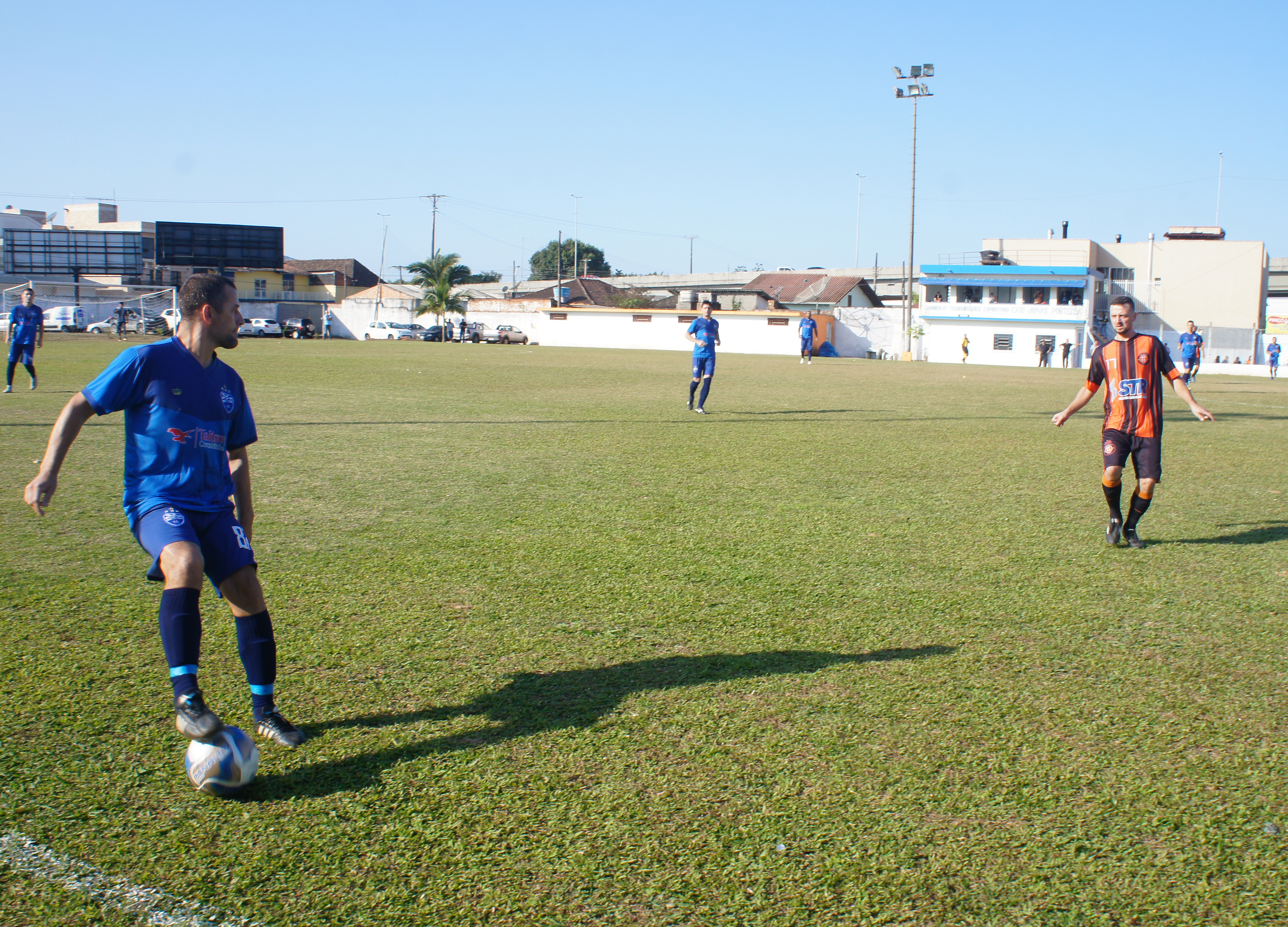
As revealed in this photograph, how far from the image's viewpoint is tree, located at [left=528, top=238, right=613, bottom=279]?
135000mm

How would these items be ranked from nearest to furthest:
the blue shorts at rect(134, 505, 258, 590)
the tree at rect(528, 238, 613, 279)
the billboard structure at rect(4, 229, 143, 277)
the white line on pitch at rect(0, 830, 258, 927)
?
the white line on pitch at rect(0, 830, 258, 927), the blue shorts at rect(134, 505, 258, 590), the billboard structure at rect(4, 229, 143, 277), the tree at rect(528, 238, 613, 279)

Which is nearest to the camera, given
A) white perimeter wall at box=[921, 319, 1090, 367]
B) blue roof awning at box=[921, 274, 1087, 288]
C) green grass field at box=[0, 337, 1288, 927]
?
green grass field at box=[0, 337, 1288, 927]

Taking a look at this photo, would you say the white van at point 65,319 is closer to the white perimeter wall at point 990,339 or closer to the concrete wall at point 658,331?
the concrete wall at point 658,331

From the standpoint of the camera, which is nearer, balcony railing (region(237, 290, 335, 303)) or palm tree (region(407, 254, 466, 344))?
palm tree (region(407, 254, 466, 344))

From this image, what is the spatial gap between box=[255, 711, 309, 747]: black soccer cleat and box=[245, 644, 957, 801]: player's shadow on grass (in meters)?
0.10

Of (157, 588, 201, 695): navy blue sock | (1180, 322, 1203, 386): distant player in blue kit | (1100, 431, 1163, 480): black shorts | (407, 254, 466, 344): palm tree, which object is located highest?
(407, 254, 466, 344): palm tree

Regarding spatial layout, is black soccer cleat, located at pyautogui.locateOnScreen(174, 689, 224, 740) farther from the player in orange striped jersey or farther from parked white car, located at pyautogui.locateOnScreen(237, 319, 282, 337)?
parked white car, located at pyautogui.locateOnScreen(237, 319, 282, 337)

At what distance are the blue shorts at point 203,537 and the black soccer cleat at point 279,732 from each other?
544 mm

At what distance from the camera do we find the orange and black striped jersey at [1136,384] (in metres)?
7.25

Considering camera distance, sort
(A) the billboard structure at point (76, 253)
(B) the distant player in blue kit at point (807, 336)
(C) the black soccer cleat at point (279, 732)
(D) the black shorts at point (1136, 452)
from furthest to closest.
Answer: (A) the billboard structure at point (76, 253), (B) the distant player in blue kit at point (807, 336), (D) the black shorts at point (1136, 452), (C) the black soccer cleat at point (279, 732)

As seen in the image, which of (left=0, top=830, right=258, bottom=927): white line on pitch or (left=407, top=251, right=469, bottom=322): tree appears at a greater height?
(left=407, top=251, right=469, bottom=322): tree

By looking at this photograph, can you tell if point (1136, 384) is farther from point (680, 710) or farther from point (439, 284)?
point (439, 284)

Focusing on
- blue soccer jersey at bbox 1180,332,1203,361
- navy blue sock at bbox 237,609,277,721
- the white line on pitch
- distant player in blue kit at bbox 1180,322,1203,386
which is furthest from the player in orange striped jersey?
blue soccer jersey at bbox 1180,332,1203,361

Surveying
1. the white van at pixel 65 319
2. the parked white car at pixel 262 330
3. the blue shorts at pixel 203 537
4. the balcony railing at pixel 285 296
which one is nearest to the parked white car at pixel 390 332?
the balcony railing at pixel 285 296
